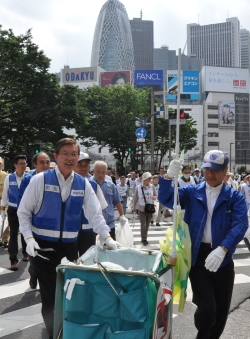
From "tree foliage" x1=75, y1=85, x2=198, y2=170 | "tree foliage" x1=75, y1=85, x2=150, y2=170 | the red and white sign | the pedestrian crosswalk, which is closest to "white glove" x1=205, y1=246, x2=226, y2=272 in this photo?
the pedestrian crosswalk

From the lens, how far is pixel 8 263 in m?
8.43

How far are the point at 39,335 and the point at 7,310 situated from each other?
3.54 ft

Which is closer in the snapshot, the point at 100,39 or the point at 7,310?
the point at 7,310

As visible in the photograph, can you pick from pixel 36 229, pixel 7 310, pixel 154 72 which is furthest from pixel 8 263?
pixel 154 72

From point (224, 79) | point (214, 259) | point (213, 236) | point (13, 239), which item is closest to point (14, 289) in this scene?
point (13, 239)

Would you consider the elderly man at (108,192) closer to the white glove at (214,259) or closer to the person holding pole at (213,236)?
the person holding pole at (213,236)

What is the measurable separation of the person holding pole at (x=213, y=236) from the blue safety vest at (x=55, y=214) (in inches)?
34.6

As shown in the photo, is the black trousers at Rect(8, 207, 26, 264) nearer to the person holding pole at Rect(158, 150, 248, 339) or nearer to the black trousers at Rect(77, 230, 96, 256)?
the black trousers at Rect(77, 230, 96, 256)

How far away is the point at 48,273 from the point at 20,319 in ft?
5.10

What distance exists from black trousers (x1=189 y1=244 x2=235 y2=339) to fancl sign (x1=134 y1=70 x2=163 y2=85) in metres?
88.3

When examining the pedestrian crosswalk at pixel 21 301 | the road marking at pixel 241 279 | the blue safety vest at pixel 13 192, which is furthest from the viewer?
the blue safety vest at pixel 13 192

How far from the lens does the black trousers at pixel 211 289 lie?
376cm

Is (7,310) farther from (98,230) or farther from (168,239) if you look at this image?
(168,239)

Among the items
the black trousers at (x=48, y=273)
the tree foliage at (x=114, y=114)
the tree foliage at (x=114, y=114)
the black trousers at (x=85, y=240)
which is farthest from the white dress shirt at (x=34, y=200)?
the tree foliage at (x=114, y=114)
